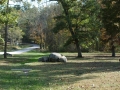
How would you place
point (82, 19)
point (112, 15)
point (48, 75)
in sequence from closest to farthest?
1. point (48, 75)
2. point (112, 15)
3. point (82, 19)

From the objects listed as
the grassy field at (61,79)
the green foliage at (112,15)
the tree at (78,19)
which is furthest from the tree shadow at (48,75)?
the tree at (78,19)

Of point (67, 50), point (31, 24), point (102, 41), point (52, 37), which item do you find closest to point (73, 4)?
point (102, 41)

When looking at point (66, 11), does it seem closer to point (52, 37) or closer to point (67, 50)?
point (67, 50)

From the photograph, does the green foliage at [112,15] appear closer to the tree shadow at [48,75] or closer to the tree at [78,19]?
the tree shadow at [48,75]

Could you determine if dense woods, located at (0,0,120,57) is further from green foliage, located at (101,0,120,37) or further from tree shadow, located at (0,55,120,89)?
tree shadow, located at (0,55,120,89)

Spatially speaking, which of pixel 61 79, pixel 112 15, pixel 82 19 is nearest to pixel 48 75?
pixel 61 79

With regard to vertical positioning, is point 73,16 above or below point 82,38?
above

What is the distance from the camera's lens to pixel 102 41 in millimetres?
44312

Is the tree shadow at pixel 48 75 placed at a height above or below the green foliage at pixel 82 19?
below

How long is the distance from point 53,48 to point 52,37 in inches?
151

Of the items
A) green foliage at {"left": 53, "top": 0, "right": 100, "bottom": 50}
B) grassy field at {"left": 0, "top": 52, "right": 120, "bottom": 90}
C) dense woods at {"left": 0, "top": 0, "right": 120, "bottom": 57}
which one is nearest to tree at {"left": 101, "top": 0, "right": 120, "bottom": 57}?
dense woods at {"left": 0, "top": 0, "right": 120, "bottom": 57}

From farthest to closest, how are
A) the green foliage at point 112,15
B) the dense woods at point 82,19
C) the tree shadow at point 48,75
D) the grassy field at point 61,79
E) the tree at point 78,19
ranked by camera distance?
1. the tree at point 78,19
2. the dense woods at point 82,19
3. the green foliage at point 112,15
4. the tree shadow at point 48,75
5. the grassy field at point 61,79

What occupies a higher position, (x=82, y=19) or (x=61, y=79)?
(x=82, y=19)

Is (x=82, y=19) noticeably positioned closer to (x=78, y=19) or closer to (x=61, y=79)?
(x=78, y=19)
